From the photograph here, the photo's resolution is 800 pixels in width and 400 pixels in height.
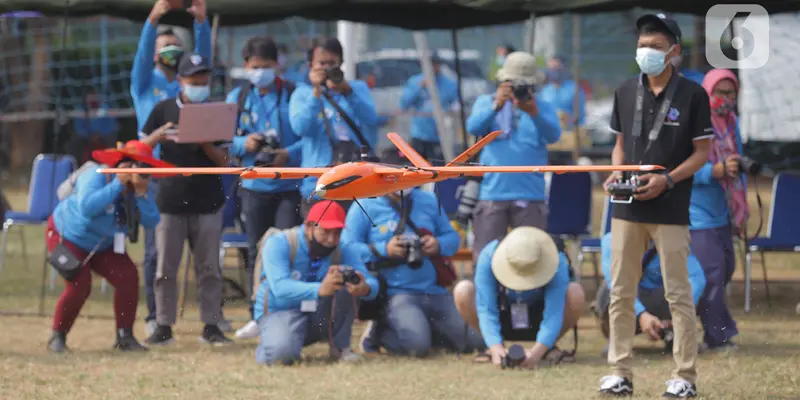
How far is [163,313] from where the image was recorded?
8.30 meters

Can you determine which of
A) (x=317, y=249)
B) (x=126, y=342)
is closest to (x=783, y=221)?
(x=317, y=249)

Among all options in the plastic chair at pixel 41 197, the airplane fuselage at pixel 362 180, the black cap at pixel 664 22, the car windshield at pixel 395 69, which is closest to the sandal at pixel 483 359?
the black cap at pixel 664 22

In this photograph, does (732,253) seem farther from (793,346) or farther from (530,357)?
(530,357)

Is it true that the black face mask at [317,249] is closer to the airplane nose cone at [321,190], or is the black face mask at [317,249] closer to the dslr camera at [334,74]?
the dslr camera at [334,74]

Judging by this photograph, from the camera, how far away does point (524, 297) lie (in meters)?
7.60

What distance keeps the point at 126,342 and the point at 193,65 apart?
5.94 feet

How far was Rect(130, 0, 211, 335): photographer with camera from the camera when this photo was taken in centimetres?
844

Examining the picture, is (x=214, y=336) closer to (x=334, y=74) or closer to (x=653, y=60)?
(x=334, y=74)

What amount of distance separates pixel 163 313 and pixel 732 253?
12.4ft

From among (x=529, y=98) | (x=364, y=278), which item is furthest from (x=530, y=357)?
(x=529, y=98)

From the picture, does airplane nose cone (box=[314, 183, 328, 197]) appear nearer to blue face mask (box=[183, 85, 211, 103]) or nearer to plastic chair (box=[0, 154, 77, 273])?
blue face mask (box=[183, 85, 211, 103])

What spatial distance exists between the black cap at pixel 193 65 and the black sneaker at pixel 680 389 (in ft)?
11.9

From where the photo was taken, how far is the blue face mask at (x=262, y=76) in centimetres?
855

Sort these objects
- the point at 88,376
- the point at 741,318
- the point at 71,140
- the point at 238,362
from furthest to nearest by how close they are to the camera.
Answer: the point at 71,140 < the point at 741,318 < the point at 238,362 < the point at 88,376
